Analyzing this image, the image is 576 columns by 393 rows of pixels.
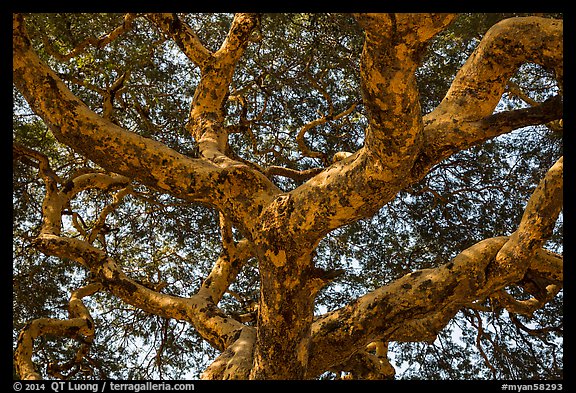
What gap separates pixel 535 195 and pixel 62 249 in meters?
3.82

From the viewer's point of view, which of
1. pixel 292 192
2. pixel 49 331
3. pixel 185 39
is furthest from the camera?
pixel 185 39

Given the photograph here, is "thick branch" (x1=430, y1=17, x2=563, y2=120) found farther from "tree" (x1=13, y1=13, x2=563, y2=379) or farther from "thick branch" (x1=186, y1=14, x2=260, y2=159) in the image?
"thick branch" (x1=186, y1=14, x2=260, y2=159)

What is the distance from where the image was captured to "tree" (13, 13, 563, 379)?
386 centimetres

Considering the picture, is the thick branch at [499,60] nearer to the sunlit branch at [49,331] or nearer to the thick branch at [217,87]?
the thick branch at [217,87]

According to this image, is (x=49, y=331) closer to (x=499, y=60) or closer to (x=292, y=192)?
(x=292, y=192)

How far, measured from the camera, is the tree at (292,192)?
386cm

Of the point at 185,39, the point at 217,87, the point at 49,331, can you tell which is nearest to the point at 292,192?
the point at 217,87

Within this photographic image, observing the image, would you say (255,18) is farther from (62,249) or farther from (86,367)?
(86,367)

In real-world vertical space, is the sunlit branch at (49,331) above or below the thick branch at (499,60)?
below

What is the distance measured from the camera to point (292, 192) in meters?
4.02

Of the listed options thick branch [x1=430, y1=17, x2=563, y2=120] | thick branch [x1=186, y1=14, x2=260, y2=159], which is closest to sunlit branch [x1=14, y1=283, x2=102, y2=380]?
thick branch [x1=186, y1=14, x2=260, y2=159]

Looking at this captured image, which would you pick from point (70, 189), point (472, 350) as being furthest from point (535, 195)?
point (472, 350)

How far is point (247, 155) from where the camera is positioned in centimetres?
916

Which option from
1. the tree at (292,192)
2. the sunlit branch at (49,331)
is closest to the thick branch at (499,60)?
the tree at (292,192)
